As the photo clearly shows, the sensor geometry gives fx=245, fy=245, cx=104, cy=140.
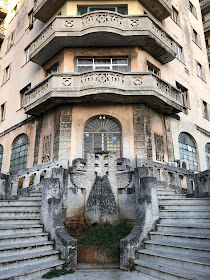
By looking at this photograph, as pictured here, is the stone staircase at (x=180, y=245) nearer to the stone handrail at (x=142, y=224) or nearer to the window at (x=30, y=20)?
the stone handrail at (x=142, y=224)

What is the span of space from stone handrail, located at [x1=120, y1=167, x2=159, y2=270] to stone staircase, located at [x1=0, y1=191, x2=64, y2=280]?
165cm

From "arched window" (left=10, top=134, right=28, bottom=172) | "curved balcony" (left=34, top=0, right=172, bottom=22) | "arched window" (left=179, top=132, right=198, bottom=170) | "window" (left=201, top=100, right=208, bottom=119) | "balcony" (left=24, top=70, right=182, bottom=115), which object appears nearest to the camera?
"balcony" (left=24, top=70, right=182, bottom=115)

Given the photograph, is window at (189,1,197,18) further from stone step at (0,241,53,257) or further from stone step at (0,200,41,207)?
stone step at (0,241,53,257)

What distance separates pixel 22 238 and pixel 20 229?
1.21 ft

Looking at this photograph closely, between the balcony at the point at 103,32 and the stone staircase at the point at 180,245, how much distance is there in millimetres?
9791

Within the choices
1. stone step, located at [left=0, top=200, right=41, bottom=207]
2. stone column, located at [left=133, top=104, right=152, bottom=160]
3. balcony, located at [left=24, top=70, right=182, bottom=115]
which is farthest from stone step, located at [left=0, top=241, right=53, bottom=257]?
balcony, located at [left=24, top=70, right=182, bottom=115]

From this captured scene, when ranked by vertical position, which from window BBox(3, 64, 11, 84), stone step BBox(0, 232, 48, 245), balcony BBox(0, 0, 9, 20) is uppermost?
balcony BBox(0, 0, 9, 20)

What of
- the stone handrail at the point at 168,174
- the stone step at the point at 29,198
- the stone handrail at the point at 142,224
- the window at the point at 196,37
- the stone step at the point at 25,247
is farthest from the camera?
the window at the point at 196,37

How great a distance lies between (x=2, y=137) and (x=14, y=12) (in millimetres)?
12107

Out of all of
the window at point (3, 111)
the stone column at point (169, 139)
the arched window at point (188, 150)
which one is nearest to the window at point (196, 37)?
the arched window at point (188, 150)

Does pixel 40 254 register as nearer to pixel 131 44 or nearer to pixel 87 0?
pixel 131 44

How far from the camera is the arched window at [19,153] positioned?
54.2ft

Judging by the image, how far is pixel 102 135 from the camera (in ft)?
44.9

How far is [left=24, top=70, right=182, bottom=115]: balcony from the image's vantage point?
1274 cm
